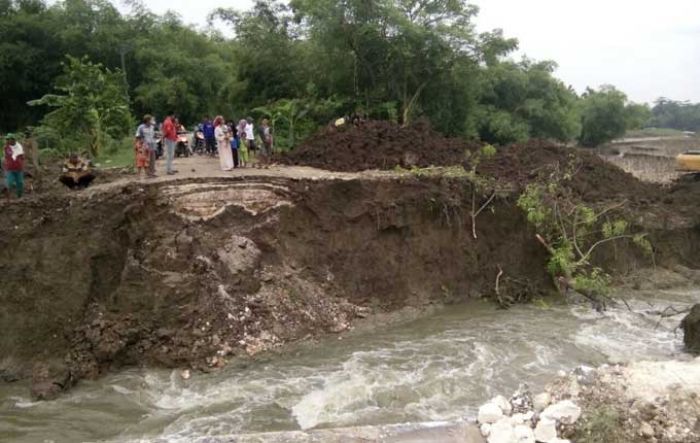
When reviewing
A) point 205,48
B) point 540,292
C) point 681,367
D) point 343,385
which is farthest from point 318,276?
point 205,48

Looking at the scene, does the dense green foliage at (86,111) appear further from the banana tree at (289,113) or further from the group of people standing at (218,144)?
the banana tree at (289,113)

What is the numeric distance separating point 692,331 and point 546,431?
7879 millimetres

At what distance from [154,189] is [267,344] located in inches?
151

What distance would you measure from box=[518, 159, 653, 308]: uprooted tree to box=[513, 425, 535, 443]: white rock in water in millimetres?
9400

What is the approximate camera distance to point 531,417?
5.64 m

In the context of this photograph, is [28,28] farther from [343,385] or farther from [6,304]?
[343,385]

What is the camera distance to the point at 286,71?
24250 millimetres

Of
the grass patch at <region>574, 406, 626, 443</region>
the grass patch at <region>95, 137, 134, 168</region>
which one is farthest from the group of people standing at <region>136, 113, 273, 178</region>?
the grass patch at <region>574, 406, 626, 443</region>

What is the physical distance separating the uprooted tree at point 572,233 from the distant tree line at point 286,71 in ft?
23.2

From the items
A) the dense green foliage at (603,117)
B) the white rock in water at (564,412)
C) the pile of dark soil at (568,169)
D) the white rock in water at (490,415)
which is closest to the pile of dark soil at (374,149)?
the pile of dark soil at (568,169)

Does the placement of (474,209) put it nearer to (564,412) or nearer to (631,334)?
(631,334)

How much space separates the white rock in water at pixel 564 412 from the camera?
18.0ft

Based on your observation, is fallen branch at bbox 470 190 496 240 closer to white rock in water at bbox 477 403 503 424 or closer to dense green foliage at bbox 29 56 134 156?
white rock in water at bbox 477 403 503 424

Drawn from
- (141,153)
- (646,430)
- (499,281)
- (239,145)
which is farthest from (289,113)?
(646,430)
